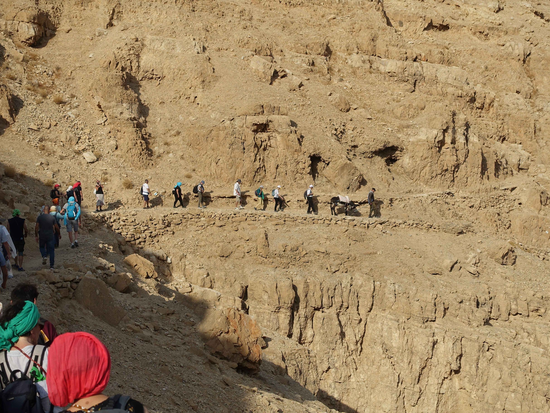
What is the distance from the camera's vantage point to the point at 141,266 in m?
13.6

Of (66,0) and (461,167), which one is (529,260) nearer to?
(461,167)

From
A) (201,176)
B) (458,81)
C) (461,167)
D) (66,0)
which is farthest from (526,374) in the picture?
(66,0)

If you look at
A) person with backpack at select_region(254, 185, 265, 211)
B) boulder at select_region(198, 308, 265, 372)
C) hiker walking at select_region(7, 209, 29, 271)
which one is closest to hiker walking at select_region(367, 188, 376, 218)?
person with backpack at select_region(254, 185, 265, 211)

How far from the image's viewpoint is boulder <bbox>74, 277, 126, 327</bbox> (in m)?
Result: 9.54

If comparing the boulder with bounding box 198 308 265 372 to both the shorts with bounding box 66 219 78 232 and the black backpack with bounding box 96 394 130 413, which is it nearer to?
the shorts with bounding box 66 219 78 232

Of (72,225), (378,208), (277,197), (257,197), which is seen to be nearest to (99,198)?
(72,225)

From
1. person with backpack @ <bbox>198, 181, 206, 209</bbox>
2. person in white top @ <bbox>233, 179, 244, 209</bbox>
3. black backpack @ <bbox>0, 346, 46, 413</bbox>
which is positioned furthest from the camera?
person in white top @ <bbox>233, 179, 244, 209</bbox>

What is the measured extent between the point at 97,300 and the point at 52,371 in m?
7.07

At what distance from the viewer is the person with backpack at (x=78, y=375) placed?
118 inches

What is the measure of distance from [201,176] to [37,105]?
7570 mm

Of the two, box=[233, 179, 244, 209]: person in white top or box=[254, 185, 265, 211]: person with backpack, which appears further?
box=[254, 185, 265, 211]: person with backpack

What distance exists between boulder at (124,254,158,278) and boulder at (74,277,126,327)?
3486mm

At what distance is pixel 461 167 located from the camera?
24312 millimetres

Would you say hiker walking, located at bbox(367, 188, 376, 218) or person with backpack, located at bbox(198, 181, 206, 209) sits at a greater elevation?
person with backpack, located at bbox(198, 181, 206, 209)
